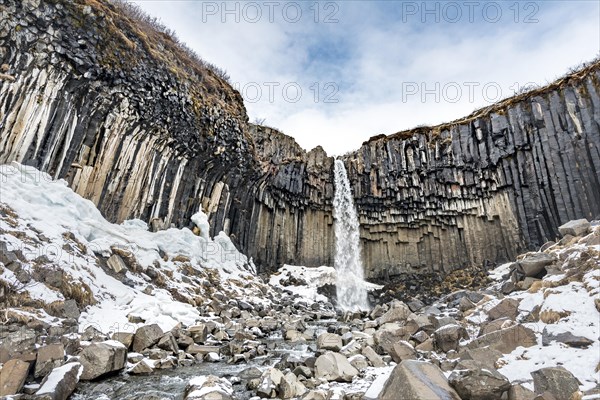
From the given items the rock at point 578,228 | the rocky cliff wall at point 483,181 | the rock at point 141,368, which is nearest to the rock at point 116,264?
the rock at point 141,368

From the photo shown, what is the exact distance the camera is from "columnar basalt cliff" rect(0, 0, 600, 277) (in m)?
14.1

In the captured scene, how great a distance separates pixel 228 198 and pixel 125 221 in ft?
27.1

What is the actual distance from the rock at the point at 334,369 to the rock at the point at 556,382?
306 cm

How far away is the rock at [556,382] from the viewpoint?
431cm

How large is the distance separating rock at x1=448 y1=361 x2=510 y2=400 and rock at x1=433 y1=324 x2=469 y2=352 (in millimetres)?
2759

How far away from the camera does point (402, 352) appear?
24.4 ft

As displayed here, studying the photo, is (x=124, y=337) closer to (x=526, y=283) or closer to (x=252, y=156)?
(x=526, y=283)

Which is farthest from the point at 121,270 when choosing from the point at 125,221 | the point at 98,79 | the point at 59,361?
the point at 98,79

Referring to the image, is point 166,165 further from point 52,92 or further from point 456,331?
point 456,331

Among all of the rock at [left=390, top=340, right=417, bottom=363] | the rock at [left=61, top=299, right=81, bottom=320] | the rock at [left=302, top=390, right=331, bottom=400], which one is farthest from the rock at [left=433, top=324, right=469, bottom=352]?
the rock at [left=61, top=299, right=81, bottom=320]

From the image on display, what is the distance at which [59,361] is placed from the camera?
6.06 m

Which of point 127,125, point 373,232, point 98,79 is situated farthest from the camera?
point 373,232

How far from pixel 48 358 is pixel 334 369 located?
5088 mm

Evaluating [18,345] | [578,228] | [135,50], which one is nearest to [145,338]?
[18,345]
